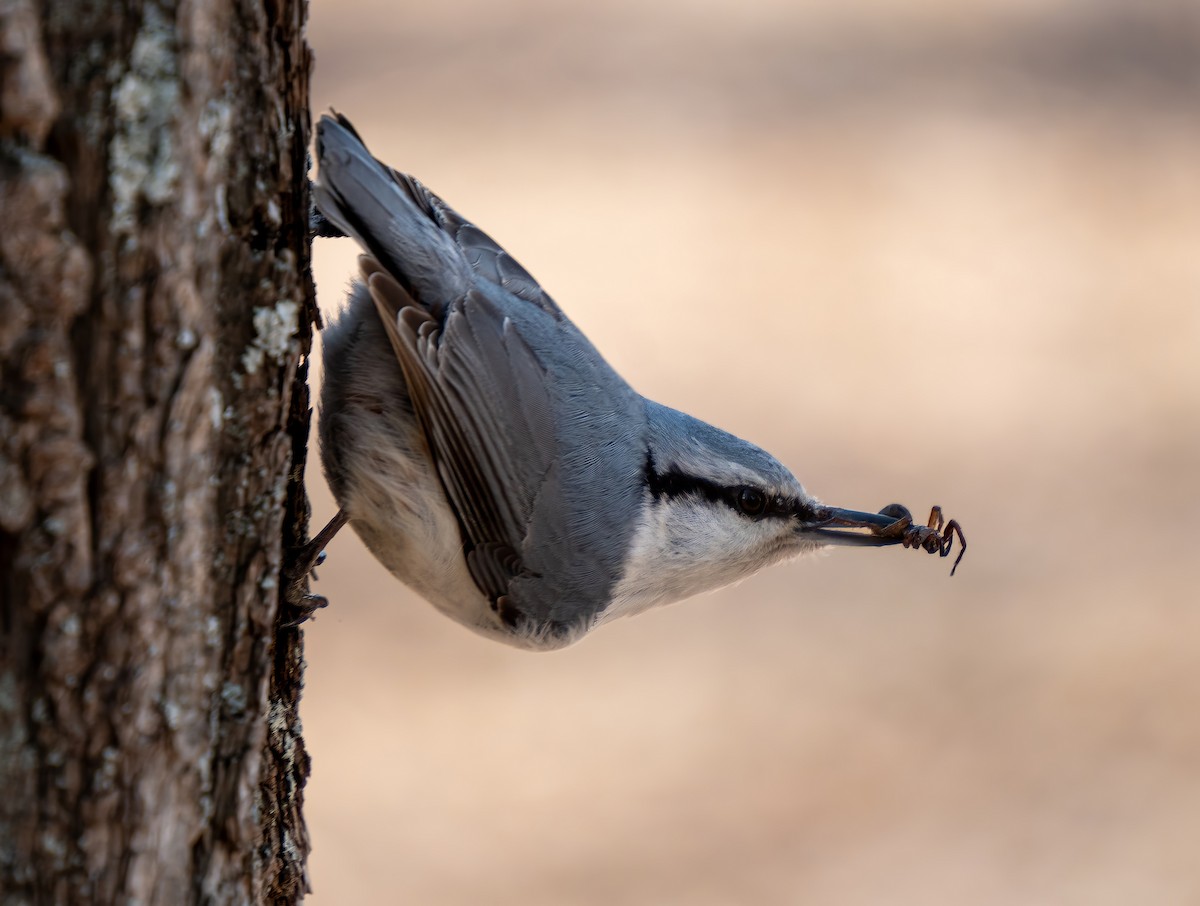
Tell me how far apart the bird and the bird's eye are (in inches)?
2.4

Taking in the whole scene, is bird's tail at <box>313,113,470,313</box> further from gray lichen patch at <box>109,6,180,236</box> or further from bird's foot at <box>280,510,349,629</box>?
gray lichen patch at <box>109,6,180,236</box>

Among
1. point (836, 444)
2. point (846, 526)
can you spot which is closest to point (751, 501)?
point (846, 526)

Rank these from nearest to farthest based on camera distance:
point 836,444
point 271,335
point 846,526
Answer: point 271,335 < point 846,526 < point 836,444

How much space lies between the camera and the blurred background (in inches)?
155

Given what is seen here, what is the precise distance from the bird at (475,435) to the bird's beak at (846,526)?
22 centimetres

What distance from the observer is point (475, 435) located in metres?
2.16

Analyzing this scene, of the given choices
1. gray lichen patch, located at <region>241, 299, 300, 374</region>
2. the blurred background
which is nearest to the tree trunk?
gray lichen patch, located at <region>241, 299, 300, 374</region>

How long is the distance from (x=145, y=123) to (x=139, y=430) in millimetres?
302

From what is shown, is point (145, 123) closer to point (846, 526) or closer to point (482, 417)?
point (482, 417)

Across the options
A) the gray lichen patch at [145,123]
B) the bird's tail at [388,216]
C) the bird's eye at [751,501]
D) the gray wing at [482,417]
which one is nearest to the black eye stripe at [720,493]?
the bird's eye at [751,501]

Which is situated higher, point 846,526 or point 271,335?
point 846,526

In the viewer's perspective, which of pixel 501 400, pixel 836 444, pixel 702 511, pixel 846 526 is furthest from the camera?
pixel 836 444

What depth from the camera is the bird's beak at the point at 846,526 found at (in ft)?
8.36

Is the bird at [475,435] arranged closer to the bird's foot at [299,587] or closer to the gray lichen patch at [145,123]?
the bird's foot at [299,587]
